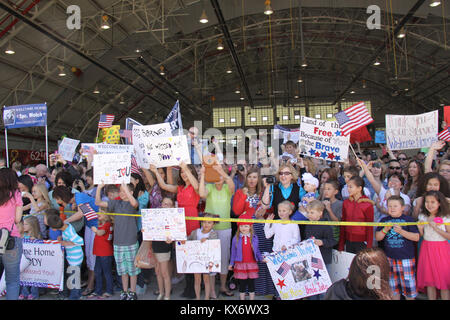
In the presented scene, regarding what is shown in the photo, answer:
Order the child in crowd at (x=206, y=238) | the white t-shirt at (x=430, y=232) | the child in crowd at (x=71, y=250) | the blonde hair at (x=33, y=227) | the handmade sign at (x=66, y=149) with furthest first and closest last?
the handmade sign at (x=66, y=149) < the blonde hair at (x=33, y=227) < the child in crowd at (x=71, y=250) < the child in crowd at (x=206, y=238) < the white t-shirt at (x=430, y=232)

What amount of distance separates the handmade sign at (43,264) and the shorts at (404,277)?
13.7 feet

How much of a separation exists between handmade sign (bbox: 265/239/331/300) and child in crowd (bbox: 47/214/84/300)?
261 centimetres

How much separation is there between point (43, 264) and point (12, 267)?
1078mm

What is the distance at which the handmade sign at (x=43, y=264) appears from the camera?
4840mm

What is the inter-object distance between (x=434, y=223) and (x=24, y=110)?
8.45 metres

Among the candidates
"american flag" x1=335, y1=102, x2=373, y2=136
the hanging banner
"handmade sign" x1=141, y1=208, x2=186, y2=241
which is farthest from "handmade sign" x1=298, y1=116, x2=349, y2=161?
the hanging banner

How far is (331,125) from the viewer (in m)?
6.09

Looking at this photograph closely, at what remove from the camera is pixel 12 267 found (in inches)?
153

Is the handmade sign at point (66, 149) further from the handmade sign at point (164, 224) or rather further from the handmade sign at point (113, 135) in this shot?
the handmade sign at point (164, 224)

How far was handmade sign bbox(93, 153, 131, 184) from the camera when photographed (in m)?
4.82

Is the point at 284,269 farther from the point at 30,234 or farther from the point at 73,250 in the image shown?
the point at 30,234

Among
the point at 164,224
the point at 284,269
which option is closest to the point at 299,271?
the point at 284,269

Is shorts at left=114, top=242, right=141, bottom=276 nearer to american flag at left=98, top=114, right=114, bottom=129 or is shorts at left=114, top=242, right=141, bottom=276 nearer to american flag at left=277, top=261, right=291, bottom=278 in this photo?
american flag at left=277, top=261, right=291, bottom=278

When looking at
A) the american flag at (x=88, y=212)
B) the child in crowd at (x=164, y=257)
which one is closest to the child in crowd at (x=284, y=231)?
the child in crowd at (x=164, y=257)
